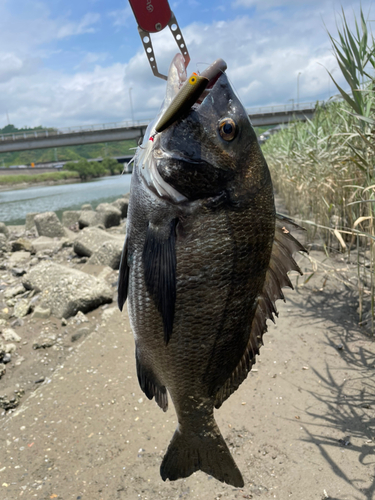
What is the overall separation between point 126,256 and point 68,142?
3363 cm

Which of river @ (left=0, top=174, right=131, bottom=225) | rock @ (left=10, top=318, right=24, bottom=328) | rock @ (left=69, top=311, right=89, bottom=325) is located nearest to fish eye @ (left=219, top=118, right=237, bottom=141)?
rock @ (left=69, top=311, right=89, bottom=325)

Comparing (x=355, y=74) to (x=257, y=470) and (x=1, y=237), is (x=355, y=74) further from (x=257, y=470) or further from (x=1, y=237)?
(x=1, y=237)

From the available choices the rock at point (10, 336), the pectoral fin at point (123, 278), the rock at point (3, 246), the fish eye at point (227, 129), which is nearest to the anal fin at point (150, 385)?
the pectoral fin at point (123, 278)

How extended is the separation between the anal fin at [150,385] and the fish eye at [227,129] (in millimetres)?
1054

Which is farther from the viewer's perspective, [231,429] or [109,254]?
[109,254]

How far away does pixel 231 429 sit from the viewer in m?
3.52

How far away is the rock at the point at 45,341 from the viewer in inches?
217

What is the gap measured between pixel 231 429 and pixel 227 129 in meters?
3.10

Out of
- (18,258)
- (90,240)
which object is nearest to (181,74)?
(90,240)

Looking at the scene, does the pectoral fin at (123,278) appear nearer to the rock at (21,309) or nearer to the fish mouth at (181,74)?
the fish mouth at (181,74)

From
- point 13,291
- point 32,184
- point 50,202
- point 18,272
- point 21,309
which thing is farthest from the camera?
point 32,184

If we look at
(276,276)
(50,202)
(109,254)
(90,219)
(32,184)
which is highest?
(32,184)

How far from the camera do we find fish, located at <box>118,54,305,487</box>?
139 cm

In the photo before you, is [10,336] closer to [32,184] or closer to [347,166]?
[347,166]
